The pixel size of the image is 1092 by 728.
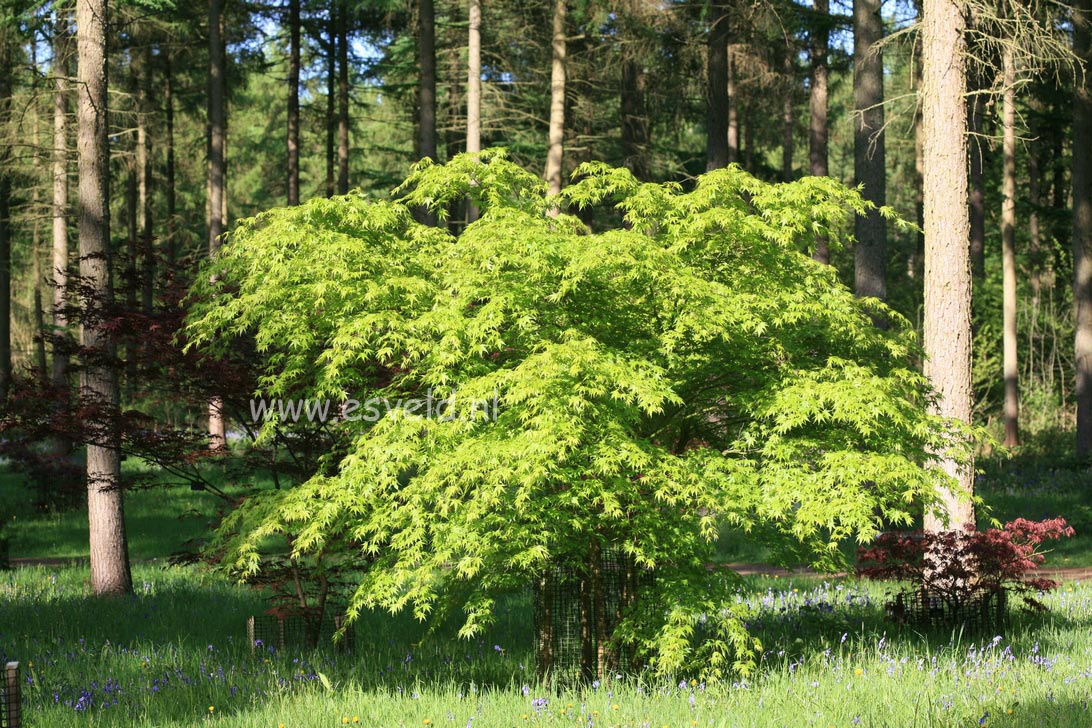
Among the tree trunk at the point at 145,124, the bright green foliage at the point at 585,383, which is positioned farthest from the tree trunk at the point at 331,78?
the bright green foliage at the point at 585,383

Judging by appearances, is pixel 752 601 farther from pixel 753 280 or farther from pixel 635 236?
pixel 635 236

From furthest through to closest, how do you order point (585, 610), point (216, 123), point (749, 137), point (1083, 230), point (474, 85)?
point (749, 137)
point (216, 123)
point (1083, 230)
point (474, 85)
point (585, 610)

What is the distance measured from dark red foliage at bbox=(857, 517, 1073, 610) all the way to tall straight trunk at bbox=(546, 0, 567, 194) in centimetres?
1285

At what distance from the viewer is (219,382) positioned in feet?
30.7

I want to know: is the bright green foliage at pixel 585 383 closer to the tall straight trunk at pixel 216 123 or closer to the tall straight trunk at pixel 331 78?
the tall straight trunk at pixel 216 123

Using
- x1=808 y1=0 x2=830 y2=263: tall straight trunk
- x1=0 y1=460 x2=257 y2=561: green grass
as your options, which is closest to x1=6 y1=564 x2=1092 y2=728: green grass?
x1=0 y1=460 x2=257 y2=561: green grass

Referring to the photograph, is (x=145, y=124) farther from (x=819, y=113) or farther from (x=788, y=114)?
(x=788, y=114)

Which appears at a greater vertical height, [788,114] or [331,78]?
[788,114]

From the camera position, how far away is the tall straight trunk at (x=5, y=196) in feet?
82.8

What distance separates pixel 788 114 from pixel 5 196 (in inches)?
989

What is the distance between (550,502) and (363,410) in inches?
89.5

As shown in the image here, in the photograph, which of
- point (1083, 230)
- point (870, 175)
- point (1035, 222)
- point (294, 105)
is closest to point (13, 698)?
point (870, 175)

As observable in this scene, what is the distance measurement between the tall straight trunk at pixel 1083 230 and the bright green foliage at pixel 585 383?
45.3 feet

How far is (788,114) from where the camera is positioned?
115 feet
